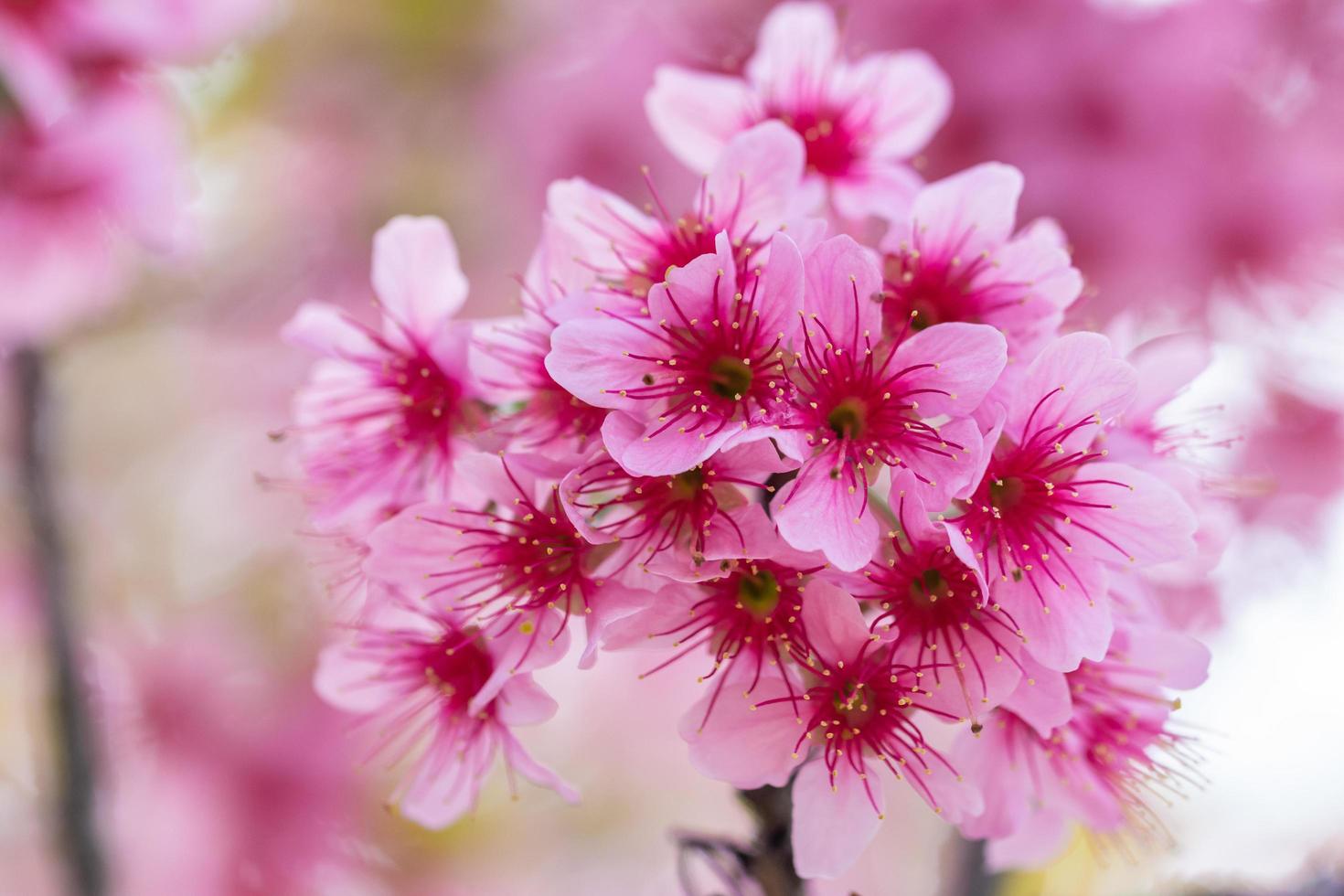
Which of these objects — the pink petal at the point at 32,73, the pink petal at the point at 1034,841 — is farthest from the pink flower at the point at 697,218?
the pink petal at the point at 32,73

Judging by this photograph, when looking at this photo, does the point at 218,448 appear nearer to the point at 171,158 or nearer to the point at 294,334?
the point at 171,158

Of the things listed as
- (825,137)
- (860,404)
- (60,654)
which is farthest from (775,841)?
(60,654)

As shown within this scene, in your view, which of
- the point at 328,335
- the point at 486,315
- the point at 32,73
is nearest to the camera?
the point at 328,335

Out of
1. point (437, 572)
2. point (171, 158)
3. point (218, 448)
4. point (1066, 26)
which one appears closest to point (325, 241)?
point (218, 448)

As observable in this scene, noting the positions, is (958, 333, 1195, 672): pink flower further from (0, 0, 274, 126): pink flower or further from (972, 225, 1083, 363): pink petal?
(0, 0, 274, 126): pink flower

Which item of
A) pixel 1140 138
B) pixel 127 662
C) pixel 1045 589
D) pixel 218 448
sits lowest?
pixel 127 662

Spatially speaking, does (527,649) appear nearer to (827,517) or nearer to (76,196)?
(827,517)
